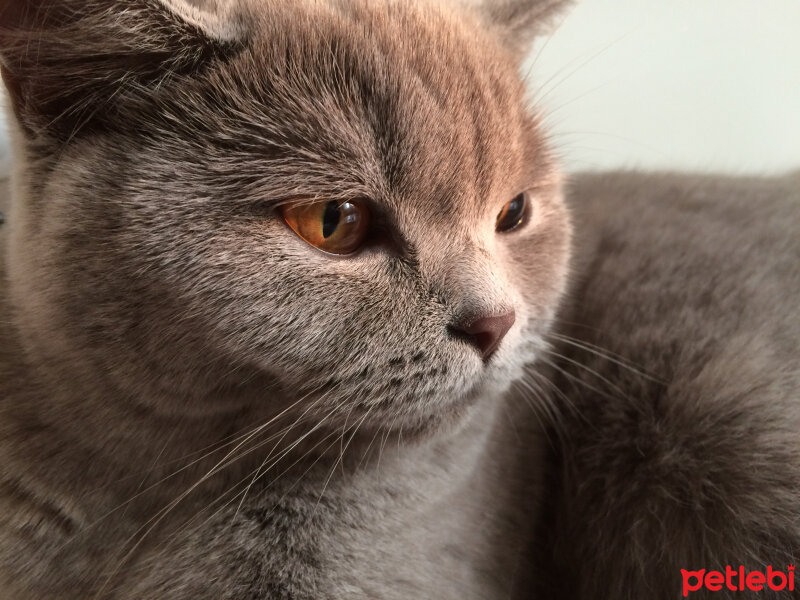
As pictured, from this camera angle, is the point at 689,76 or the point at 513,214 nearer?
the point at 513,214

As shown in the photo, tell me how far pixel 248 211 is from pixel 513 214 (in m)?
0.41

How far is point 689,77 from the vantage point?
1661 mm

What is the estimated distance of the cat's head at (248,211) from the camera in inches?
26.5

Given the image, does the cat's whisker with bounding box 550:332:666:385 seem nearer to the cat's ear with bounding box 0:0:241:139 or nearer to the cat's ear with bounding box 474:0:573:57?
the cat's ear with bounding box 474:0:573:57

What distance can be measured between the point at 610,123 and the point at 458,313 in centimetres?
124

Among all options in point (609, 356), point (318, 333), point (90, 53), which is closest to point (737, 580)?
point (609, 356)

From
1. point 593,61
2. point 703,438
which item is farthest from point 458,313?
point 593,61

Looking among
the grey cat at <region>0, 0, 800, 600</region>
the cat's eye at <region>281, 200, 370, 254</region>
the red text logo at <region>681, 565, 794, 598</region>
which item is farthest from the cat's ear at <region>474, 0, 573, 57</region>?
the red text logo at <region>681, 565, 794, 598</region>

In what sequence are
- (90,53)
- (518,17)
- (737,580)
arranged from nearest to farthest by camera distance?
(90,53) → (737,580) → (518,17)

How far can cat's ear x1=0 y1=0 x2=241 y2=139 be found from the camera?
26.0 inches

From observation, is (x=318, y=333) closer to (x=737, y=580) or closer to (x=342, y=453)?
(x=342, y=453)

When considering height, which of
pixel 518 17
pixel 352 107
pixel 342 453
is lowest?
pixel 342 453

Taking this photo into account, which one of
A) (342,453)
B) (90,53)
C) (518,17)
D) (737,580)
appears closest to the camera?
(90,53)

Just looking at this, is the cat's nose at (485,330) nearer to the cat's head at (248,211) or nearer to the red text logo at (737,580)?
the cat's head at (248,211)
